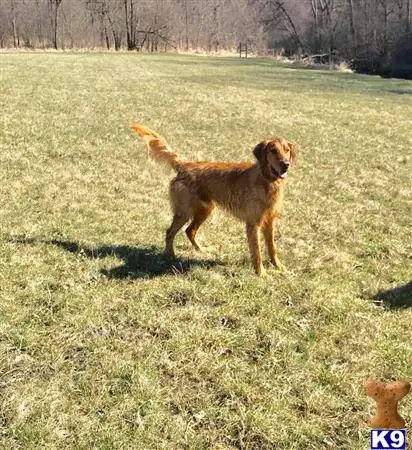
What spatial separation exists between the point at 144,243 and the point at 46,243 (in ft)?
3.30

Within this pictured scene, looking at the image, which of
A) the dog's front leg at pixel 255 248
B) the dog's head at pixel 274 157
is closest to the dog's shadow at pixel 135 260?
the dog's front leg at pixel 255 248

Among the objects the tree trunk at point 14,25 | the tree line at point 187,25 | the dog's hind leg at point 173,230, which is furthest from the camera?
the tree trunk at point 14,25

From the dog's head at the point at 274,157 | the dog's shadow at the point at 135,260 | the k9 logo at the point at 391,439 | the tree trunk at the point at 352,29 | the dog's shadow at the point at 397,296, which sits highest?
the tree trunk at the point at 352,29

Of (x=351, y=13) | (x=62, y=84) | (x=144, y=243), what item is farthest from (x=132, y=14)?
(x=144, y=243)

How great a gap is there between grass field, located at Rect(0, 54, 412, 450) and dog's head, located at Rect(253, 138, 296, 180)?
3.16ft

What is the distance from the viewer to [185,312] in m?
3.93

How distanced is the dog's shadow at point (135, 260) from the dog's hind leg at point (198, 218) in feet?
1.08

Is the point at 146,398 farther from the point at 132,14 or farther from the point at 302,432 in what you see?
the point at 132,14

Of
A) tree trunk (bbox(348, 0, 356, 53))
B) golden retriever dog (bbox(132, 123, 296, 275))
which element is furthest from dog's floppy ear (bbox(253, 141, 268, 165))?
tree trunk (bbox(348, 0, 356, 53))

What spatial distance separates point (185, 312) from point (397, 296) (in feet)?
6.18

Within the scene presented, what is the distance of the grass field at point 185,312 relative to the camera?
111 inches

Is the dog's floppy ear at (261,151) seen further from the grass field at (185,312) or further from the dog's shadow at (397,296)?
the dog's shadow at (397,296)

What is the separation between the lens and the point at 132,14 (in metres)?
62.8

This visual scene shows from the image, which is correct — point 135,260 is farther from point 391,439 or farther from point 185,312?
point 391,439
